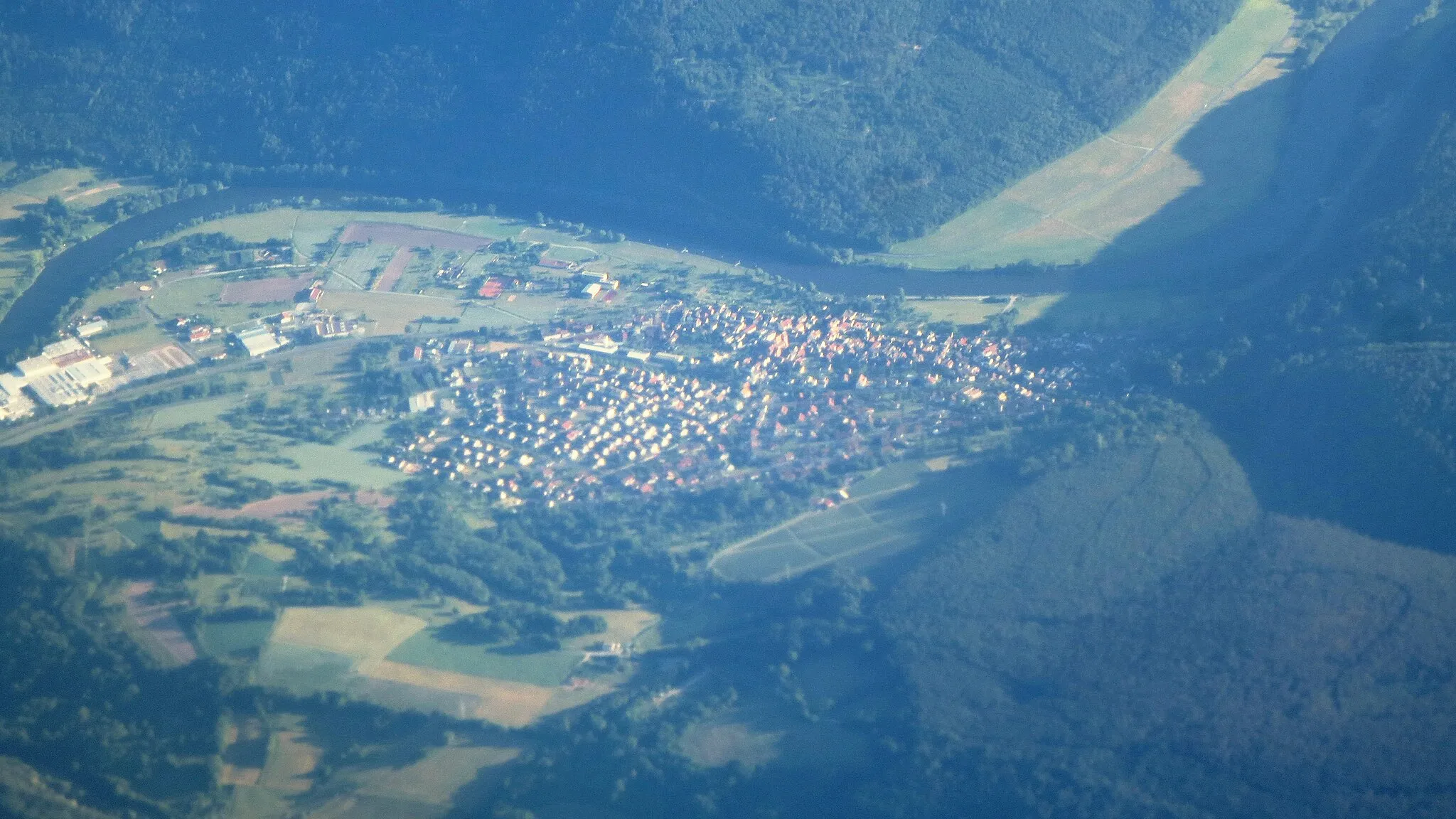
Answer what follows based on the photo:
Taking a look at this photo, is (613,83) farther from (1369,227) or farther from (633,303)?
(1369,227)

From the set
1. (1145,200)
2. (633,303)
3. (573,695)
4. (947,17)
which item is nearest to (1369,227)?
(1145,200)

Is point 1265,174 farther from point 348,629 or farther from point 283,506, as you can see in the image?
point 283,506

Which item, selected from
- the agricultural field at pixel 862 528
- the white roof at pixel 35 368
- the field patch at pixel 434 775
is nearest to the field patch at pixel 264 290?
the white roof at pixel 35 368

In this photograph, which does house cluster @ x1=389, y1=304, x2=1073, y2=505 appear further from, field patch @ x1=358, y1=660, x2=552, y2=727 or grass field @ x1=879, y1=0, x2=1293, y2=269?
field patch @ x1=358, y1=660, x2=552, y2=727

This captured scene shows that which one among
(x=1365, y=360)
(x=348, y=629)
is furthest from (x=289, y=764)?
(x=1365, y=360)

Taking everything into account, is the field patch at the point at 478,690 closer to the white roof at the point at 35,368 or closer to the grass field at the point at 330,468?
the grass field at the point at 330,468

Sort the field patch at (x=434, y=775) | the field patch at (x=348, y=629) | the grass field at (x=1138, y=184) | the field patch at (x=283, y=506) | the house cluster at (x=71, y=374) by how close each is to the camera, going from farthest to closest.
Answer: the grass field at (x=1138, y=184)
the house cluster at (x=71, y=374)
the field patch at (x=283, y=506)
the field patch at (x=348, y=629)
the field patch at (x=434, y=775)
